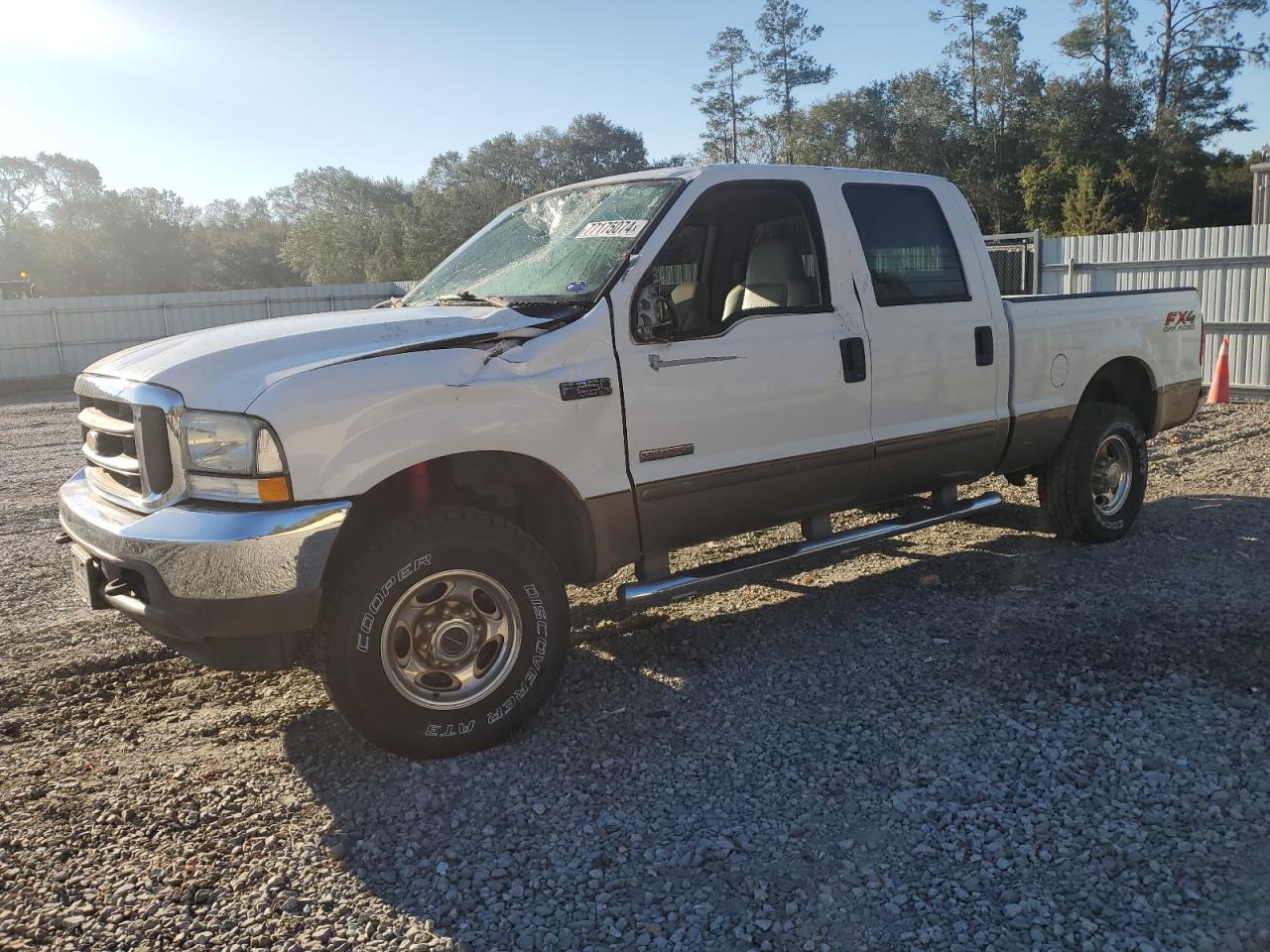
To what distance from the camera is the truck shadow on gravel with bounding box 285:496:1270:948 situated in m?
3.09

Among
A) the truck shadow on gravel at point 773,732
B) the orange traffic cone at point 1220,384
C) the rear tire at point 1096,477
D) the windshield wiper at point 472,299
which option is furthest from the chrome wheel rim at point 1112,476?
the orange traffic cone at point 1220,384

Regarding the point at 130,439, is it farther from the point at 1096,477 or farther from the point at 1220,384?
the point at 1220,384

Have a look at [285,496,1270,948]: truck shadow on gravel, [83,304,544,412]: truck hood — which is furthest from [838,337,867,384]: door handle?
[83,304,544,412]: truck hood

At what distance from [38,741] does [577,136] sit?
7314cm

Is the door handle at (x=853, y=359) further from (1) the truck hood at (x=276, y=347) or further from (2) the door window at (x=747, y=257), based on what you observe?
(1) the truck hood at (x=276, y=347)

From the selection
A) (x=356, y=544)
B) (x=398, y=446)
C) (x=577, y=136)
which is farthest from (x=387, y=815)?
(x=577, y=136)

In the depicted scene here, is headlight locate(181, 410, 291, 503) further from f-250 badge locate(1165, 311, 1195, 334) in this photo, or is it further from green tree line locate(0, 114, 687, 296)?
green tree line locate(0, 114, 687, 296)

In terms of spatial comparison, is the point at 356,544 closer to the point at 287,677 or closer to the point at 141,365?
the point at 141,365

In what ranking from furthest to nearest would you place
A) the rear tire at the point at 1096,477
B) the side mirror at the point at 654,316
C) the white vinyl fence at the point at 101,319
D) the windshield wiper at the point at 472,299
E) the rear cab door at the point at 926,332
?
1. the white vinyl fence at the point at 101,319
2. the rear tire at the point at 1096,477
3. the rear cab door at the point at 926,332
4. the windshield wiper at the point at 472,299
5. the side mirror at the point at 654,316

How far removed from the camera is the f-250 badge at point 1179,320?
21.8 ft

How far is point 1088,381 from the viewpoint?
6.19 metres

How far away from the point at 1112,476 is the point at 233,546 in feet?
17.4

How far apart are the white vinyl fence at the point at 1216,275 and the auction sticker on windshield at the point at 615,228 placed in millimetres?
11108

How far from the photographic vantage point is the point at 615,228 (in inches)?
178
